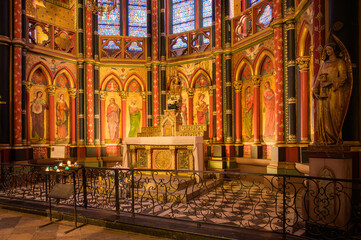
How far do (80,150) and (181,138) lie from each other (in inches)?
250

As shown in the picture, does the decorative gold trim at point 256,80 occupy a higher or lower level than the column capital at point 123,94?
higher

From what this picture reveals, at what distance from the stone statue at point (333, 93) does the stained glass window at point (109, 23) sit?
42.0 feet

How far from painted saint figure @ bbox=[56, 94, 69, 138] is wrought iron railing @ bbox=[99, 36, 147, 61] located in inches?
124

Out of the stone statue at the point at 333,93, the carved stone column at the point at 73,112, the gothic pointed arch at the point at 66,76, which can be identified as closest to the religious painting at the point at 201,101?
the carved stone column at the point at 73,112

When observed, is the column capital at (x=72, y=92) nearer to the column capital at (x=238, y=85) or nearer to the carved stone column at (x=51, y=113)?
the carved stone column at (x=51, y=113)

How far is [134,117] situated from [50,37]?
5.71 m

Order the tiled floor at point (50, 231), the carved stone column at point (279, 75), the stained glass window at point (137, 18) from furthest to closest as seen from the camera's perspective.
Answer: the stained glass window at point (137, 18) < the carved stone column at point (279, 75) < the tiled floor at point (50, 231)

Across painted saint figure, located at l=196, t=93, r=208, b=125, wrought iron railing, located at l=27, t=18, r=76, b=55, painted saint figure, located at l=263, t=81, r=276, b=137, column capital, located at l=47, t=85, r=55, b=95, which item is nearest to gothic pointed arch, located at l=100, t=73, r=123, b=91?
wrought iron railing, located at l=27, t=18, r=76, b=55

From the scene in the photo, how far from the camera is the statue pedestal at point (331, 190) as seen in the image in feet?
15.1

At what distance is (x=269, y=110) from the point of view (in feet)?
37.9

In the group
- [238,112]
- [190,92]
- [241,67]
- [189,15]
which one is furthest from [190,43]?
[238,112]

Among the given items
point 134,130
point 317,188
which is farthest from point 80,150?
point 317,188

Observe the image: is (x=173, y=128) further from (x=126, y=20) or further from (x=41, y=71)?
(x=126, y=20)

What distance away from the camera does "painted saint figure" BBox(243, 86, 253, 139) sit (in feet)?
41.1
